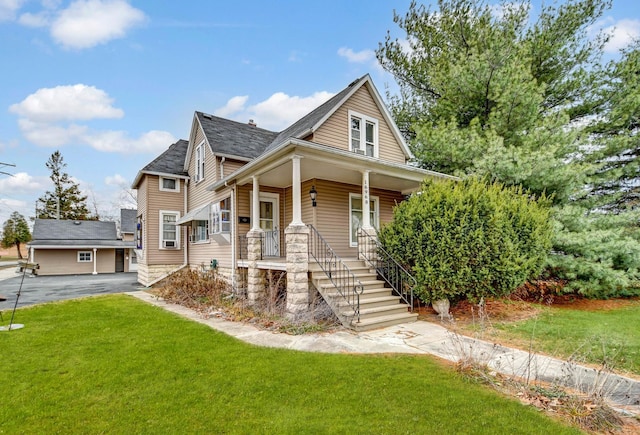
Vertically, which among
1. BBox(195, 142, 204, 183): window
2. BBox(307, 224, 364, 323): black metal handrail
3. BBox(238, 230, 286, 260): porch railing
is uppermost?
BBox(195, 142, 204, 183): window

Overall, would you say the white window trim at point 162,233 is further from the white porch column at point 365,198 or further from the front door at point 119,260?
the front door at point 119,260

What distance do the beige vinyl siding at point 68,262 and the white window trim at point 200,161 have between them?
57.9ft

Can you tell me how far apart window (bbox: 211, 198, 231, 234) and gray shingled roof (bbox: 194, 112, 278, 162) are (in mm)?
2017

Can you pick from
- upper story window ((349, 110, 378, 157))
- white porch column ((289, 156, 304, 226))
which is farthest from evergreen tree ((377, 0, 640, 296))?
white porch column ((289, 156, 304, 226))

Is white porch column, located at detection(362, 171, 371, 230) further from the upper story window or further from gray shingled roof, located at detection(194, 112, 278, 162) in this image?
gray shingled roof, located at detection(194, 112, 278, 162)

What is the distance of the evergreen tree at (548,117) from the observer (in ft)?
33.0

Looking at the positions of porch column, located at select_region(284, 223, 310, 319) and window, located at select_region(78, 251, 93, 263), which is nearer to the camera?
porch column, located at select_region(284, 223, 310, 319)

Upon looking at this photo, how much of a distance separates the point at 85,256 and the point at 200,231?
61.4ft

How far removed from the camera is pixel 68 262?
84.4 feet

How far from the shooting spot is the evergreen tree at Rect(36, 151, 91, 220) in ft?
120

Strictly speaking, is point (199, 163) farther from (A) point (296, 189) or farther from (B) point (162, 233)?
(A) point (296, 189)

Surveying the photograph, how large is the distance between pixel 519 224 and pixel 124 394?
826 cm

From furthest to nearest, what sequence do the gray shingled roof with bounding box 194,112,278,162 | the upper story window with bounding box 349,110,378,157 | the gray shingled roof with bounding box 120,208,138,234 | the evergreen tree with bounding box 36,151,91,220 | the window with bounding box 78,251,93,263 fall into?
1. the evergreen tree with bounding box 36,151,91,220
2. the gray shingled roof with bounding box 120,208,138,234
3. the window with bounding box 78,251,93,263
4. the gray shingled roof with bounding box 194,112,278,162
5. the upper story window with bounding box 349,110,378,157

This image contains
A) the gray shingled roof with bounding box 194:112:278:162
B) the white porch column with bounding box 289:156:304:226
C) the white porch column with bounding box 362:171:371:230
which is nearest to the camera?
the white porch column with bounding box 289:156:304:226
